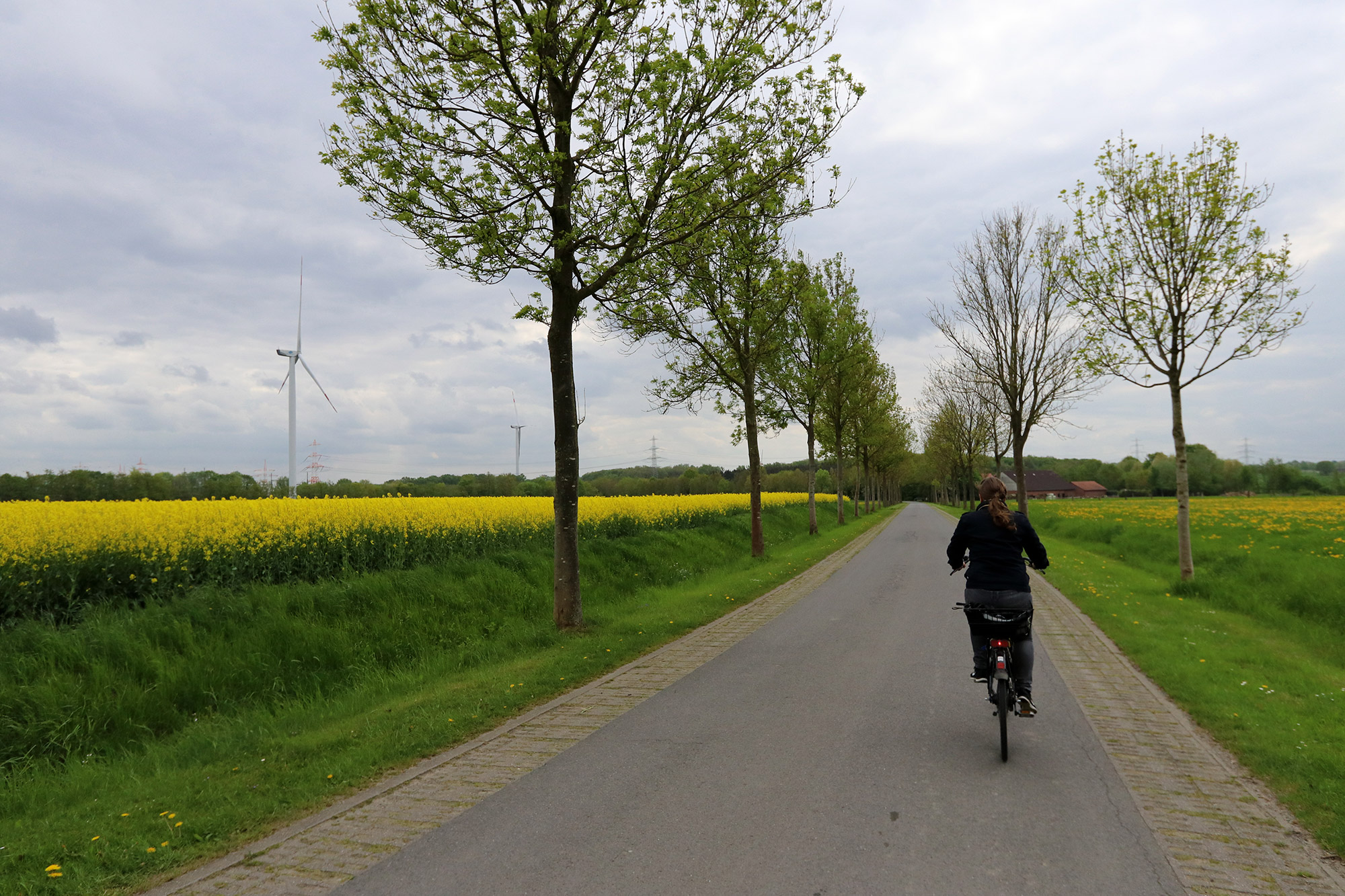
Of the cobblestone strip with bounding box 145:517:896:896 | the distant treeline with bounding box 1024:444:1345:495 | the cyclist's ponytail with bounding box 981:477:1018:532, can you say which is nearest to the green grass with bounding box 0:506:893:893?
the cobblestone strip with bounding box 145:517:896:896

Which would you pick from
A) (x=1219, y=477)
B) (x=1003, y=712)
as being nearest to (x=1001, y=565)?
(x=1003, y=712)

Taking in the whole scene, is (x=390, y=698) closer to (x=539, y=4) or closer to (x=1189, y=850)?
(x=1189, y=850)

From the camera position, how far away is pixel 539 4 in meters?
9.75

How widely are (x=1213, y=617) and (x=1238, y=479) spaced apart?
118m

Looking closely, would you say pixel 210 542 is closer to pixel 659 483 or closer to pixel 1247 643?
pixel 1247 643

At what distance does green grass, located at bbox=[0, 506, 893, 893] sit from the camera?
16.4 feet

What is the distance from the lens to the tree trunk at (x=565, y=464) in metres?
11.1

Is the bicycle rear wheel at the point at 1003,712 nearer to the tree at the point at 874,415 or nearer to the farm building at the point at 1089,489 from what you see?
the tree at the point at 874,415

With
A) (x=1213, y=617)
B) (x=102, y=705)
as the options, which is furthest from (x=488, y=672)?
(x=1213, y=617)

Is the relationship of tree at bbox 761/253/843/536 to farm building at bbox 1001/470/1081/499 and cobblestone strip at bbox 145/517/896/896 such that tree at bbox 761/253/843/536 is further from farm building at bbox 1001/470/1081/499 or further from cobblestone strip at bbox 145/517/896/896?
farm building at bbox 1001/470/1081/499

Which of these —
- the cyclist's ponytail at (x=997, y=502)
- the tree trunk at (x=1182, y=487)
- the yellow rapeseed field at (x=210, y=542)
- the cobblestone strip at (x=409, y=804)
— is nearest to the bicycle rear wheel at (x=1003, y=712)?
the cyclist's ponytail at (x=997, y=502)

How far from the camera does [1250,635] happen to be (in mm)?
11055

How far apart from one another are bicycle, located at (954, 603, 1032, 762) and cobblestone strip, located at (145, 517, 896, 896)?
11.1ft

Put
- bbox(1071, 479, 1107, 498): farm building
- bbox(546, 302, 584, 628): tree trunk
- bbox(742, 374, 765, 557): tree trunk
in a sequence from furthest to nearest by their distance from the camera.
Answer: bbox(1071, 479, 1107, 498): farm building
bbox(742, 374, 765, 557): tree trunk
bbox(546, 302, 584, 628): tree trunk
